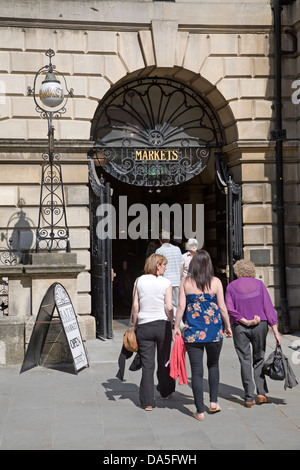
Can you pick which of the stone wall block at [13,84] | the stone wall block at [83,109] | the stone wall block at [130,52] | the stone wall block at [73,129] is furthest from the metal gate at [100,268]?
the stone wall block at [130,52]

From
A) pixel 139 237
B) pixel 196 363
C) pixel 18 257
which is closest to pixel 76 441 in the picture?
pixel 196 363

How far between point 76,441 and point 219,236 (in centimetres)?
827

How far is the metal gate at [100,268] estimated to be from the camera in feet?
39.2

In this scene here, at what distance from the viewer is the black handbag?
7141 millimetres

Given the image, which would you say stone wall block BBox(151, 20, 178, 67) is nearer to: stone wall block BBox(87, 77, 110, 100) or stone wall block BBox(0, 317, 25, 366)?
stone wall block BBox(87, 77, 110, 100)

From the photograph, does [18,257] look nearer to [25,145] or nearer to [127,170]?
[25,145]

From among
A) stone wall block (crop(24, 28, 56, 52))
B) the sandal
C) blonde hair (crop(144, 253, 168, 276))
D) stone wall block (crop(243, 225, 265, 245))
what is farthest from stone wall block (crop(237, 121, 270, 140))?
the sandal

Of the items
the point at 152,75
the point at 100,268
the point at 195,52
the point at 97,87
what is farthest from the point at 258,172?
the point at 100,268

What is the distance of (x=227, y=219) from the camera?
513 inches

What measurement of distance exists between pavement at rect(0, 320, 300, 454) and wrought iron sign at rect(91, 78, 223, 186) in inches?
208

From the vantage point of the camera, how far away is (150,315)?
24.1 ft

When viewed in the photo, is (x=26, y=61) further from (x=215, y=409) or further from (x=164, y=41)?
(x=215, y=409)

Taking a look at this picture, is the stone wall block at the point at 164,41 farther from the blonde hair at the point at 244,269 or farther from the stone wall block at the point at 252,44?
the blonde hair at the point at 244,269

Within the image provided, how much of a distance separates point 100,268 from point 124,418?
5442mm
